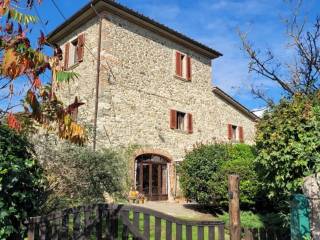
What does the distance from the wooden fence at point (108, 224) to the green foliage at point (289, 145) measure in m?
2.10

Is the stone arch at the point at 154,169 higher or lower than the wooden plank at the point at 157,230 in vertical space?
higher

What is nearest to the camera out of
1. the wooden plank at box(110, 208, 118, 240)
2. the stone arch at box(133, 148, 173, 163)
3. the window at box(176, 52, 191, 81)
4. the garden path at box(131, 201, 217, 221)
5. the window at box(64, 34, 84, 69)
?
the wooden plank at box(110, 208, 118, 240)

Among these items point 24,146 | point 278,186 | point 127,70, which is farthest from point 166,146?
point 24,146

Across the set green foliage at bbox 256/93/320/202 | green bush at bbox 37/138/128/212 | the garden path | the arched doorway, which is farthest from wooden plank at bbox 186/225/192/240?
the arched doorway

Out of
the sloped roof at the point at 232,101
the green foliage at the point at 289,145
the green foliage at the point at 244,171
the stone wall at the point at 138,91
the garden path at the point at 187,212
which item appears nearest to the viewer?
the green foliage at the point at 289,145

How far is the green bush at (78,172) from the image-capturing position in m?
9.80

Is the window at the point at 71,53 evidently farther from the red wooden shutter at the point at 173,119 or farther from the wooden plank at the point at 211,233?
the wooden plank at the point at 211,233

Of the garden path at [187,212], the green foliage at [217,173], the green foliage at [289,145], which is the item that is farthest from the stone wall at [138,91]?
the green foliage at [289,145]

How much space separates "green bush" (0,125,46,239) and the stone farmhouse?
992cm

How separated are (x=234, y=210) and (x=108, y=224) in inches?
68.6

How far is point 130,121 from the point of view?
16766 millimetres

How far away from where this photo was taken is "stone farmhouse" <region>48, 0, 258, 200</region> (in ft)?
53.3

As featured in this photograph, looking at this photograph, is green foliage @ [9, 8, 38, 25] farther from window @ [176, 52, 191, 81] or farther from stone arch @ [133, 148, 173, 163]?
window @ [176, 52, 191, 81]

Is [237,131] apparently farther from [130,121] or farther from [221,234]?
[221,234]
